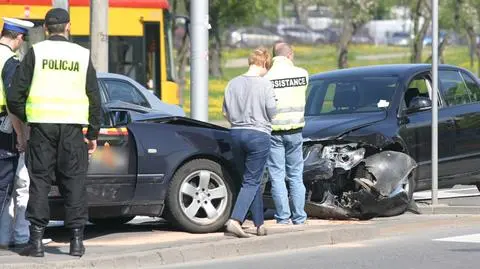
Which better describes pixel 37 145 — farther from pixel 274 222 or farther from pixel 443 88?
pixel 443 88

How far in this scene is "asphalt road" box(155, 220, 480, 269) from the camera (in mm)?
9703

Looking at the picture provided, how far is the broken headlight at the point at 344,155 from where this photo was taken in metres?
12.4

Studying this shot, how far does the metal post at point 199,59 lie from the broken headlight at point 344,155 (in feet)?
5.72

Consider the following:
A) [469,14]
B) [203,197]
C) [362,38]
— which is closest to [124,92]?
[203,197]

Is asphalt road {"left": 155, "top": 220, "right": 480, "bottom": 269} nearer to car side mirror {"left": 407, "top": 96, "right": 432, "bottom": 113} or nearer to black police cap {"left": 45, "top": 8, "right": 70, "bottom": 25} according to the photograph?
black police cap {"left": 45, "top": 8, "right": 70, "bottom": 25}

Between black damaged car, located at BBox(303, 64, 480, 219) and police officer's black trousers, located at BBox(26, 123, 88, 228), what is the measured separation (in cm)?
347

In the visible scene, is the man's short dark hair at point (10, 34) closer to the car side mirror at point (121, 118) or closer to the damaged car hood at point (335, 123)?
the car side mirror at point (121, 118)

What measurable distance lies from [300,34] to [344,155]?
78502 mm

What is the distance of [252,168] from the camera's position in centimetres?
1082

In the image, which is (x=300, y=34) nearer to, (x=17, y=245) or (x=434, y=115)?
(x=434, y=115)

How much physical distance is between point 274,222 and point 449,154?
2.94 m

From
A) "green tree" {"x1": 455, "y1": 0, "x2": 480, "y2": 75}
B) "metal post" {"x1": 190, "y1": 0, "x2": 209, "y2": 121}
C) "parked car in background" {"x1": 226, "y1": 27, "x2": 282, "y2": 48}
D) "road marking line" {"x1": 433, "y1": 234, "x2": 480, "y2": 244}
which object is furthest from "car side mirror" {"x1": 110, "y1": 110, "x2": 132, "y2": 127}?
"parked car in background" {"x1": 226, "y1": 27, "x2": 282, "y2": 48}

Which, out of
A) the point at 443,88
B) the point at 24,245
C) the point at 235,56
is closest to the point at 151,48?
the point at 443,88

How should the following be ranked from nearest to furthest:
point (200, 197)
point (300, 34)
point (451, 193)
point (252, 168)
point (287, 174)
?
point (252, 168), point (200, 197), point (287, 174), point (451, 193), point (300, 34)
